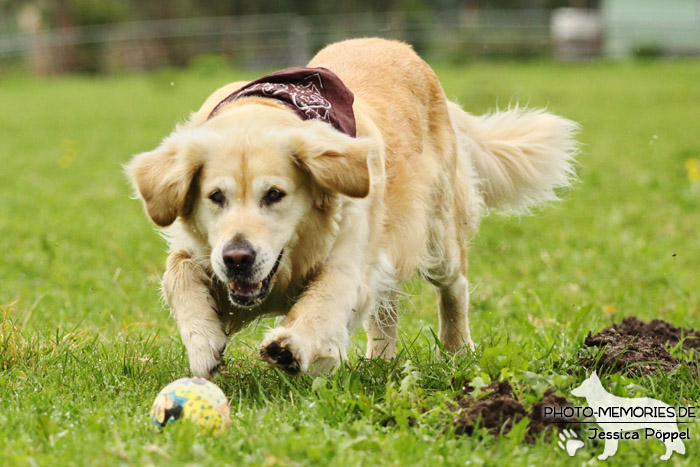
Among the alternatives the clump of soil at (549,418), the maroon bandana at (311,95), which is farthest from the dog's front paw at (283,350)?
the maroon bandana at (311,95)

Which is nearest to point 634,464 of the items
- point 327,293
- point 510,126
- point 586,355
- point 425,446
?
point 425,446

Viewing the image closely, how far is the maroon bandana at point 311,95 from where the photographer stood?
13.2ft

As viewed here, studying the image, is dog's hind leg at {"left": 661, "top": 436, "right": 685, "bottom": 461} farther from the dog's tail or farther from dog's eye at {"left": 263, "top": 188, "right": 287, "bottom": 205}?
the dog's tail

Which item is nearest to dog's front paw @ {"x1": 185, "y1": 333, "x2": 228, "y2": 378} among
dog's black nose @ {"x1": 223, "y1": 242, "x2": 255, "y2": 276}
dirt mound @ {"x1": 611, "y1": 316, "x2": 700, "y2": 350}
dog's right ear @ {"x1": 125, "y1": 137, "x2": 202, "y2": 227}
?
dog's black nose @ {"x1": 223, "y1": 242, "x2": 255, "y2": 276}

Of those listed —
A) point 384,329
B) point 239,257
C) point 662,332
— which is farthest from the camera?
point 384,329

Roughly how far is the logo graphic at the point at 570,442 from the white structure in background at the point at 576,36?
101 ft

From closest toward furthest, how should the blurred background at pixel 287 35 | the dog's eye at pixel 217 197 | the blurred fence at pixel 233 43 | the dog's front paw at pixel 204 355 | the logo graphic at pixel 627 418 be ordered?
the logo graphic at pixel 627 418 → the dog's front paw at pixel 204 355 → the dog's eye at pixel 217 197 → the blurred fence at pixel 233 43 → the blurred background at pixel 287 35

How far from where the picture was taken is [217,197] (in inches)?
146

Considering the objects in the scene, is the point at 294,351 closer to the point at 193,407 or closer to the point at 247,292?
the point at 247,292

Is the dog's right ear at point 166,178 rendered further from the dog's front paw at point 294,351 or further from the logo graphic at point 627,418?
the logo graphic at point 627,418

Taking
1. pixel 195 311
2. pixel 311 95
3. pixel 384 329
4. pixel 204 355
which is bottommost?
pixel 384 329

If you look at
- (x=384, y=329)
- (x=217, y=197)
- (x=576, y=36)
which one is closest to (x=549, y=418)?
(x=217, y=197)

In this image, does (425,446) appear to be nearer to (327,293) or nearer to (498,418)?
(498,418)

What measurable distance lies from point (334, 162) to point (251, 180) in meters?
0.35
